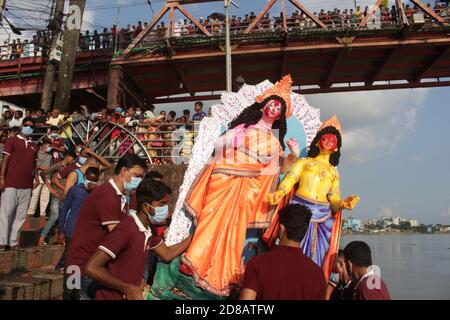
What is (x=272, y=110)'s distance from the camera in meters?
4.22

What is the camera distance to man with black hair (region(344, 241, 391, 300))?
2.62 metres

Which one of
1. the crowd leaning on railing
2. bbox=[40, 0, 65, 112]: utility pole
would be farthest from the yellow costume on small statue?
bbox=[40, 0, 65, 112]: utility pole

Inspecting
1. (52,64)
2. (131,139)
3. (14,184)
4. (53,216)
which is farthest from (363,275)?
(52,64)

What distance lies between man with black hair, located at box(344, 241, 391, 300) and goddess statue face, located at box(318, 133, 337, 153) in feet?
4.37

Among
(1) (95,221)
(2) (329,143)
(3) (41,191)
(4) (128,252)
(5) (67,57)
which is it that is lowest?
(4) (128,252)

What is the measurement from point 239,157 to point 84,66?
43.7 ft

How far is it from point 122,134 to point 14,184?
3832mm

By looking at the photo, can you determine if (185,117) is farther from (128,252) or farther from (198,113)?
(128,252)

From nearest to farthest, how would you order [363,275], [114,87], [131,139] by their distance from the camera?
1. [363,275]
2. [131,139]
3. [114,87]

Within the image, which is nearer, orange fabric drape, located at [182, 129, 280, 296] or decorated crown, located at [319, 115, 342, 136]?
orange fabric drape, located at [182, 129, 280, 296]

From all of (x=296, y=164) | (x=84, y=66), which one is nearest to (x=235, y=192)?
(x=296, y=164)

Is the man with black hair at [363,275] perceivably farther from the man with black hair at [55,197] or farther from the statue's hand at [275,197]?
the man with black hair at [55,197]

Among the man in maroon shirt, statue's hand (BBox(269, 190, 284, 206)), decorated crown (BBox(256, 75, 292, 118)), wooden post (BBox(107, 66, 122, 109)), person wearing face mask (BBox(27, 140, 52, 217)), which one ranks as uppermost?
wooden post (BBox(107, 66, 122, 109))

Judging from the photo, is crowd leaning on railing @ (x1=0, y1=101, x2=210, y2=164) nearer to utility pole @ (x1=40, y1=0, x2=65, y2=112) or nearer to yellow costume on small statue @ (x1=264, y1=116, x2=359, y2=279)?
utility pole @ (x1=40, y1=0, x2=65, y2=112)
